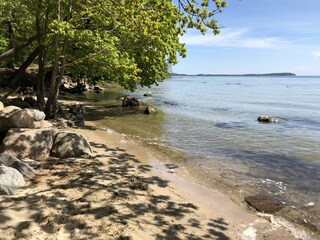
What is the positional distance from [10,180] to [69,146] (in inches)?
150

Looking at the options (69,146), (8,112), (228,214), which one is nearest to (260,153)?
(228,214)

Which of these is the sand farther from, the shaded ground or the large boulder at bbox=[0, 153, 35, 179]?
the large boulder at bbox=[0, 153, 35, 179]

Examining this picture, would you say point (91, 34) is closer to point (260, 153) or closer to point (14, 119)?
point (14, 119)

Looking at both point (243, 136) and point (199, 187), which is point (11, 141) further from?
point (243, 136)

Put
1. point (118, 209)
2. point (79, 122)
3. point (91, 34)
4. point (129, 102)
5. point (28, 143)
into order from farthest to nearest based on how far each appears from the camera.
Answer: point (129, 102)
point (79, 122)
point (91, 34)
point (28, 143)
point (118, 209)

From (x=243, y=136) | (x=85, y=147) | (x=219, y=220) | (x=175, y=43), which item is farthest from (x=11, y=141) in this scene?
(x=243, y=136)

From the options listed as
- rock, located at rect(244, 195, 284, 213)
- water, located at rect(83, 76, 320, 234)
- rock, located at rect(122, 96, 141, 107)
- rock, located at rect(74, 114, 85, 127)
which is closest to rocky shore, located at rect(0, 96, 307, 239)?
rock, located at rect(244, 195, 284, 213)

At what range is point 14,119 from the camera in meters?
12.0

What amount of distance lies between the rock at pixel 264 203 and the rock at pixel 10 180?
6.66 m

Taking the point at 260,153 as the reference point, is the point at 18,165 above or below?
above

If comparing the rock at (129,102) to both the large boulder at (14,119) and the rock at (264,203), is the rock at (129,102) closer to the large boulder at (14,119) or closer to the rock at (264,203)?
the large boulder at (14,119)

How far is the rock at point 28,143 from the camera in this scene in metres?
11.1

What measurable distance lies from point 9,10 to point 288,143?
19085 millimetres

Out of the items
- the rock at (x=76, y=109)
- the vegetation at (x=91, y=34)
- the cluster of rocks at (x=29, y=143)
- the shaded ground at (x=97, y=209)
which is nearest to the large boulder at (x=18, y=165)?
the cluster of rocks at (x=29, y=143)
